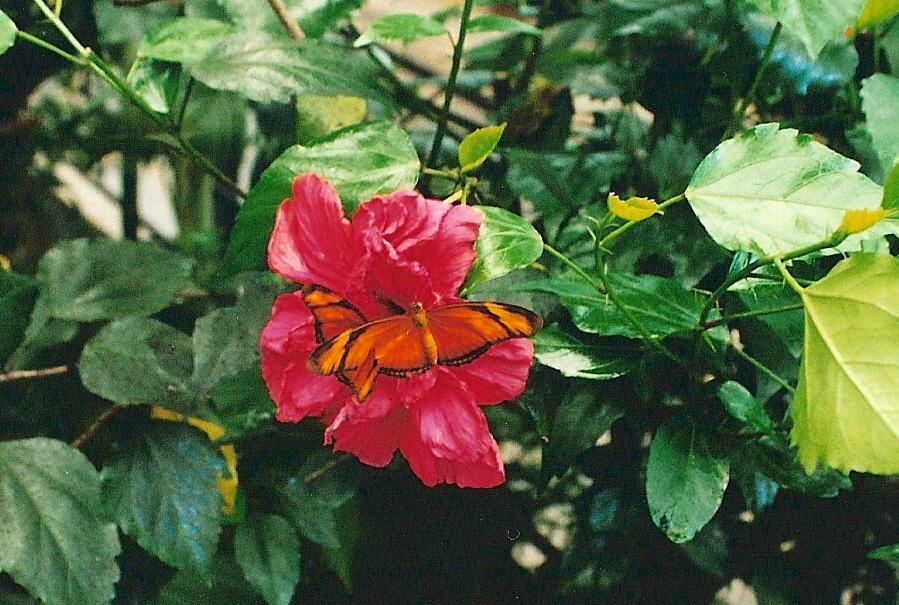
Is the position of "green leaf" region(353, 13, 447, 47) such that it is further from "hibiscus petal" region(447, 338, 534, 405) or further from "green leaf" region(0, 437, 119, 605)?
"green leaf" region(0, 437, 119, 605)

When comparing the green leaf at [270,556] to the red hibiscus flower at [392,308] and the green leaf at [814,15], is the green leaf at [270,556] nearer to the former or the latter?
the red hibiscus flower at [392,308]

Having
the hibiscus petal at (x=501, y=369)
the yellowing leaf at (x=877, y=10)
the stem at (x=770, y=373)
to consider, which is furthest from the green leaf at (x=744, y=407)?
the yellowing leaf at (x=877, y=10)

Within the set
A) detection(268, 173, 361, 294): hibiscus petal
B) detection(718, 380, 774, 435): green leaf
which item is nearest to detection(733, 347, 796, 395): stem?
detection(718, 380, 774, 435): green leaf

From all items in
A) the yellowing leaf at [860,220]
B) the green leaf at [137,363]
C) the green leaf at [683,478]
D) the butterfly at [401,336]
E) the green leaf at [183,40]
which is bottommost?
the green leaf at [137,363]

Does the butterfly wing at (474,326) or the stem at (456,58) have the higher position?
the stem at (456,58)

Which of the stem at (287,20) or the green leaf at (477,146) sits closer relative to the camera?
the green leaf at (477,146)
